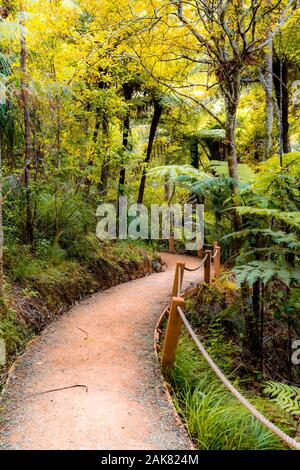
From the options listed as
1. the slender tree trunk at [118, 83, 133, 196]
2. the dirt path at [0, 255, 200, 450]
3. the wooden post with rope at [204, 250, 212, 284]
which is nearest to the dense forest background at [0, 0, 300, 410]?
the dirt path at [0, 255, 200, 450]

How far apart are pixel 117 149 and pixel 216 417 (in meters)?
6.65

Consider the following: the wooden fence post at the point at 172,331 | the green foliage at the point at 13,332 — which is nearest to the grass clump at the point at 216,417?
the wooden fence post at the point at 172,331

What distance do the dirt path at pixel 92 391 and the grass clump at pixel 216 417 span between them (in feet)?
0.61

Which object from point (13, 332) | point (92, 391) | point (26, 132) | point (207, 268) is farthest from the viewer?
point (207, 268)

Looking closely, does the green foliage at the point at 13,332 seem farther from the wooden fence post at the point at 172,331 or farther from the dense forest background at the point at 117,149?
the wooden fence post at the point at 172,331

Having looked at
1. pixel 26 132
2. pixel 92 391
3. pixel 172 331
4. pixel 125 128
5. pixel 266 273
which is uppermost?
pixel 125 128

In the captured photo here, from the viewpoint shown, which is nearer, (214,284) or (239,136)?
(214,284)

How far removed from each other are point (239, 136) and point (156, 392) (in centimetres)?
1209

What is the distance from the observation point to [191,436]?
315cm

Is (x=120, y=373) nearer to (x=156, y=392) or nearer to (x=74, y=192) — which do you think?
(x=156, y=392)

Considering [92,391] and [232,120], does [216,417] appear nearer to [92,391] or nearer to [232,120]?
[92,391]

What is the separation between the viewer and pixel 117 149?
875cm

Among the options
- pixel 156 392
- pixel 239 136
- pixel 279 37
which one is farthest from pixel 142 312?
pixel 239 136

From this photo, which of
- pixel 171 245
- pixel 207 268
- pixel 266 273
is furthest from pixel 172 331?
pixel 171 245
